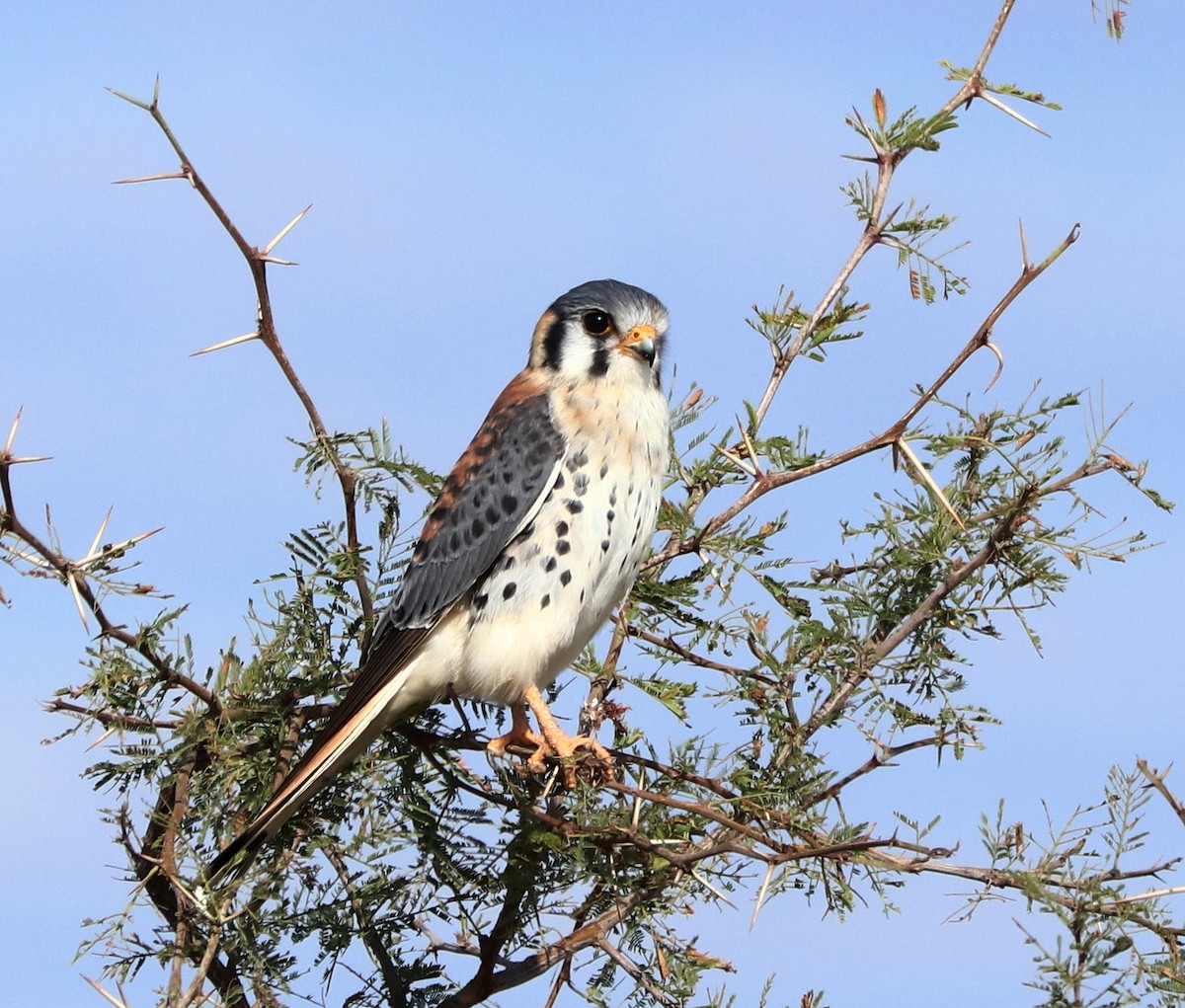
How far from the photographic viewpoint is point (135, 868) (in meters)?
3.22

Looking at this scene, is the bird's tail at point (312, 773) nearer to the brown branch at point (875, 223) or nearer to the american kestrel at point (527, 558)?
the american kestrel at point (527, 558)

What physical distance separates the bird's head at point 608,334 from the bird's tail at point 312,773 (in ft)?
4.05

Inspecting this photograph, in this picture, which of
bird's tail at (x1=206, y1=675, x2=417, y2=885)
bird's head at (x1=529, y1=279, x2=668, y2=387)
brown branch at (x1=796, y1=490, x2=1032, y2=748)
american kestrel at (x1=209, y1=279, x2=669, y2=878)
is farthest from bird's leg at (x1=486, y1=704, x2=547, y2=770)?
bird's head at (x1=529, y1=279, x2=668, y2=387)

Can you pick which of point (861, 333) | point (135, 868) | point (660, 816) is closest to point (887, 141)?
point (861, 333)

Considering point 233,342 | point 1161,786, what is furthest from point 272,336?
point 1161,786

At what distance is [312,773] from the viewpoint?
3.30 m

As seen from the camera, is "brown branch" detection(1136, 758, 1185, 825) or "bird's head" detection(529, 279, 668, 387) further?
"bird's head" detection(529, 279, 668, 387)

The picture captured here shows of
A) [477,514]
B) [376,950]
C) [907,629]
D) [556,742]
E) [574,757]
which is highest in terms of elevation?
[477,514]

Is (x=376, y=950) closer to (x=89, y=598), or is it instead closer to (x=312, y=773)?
(x=312, y=773)

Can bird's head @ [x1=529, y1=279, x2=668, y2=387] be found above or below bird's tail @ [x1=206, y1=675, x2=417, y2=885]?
above

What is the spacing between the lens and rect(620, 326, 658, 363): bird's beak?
13.8 feet

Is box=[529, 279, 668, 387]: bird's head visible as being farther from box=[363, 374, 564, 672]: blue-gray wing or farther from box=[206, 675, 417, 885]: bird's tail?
box=[206, 675, 417, 885]: bird's tail

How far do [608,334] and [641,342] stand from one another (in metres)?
0.13

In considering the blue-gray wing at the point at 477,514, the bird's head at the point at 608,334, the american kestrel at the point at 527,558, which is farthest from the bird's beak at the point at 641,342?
the blue-gray wing at the point at 477,514
